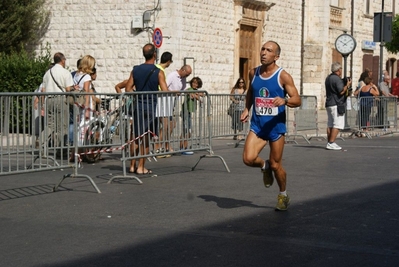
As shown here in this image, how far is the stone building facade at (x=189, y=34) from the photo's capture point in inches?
1095

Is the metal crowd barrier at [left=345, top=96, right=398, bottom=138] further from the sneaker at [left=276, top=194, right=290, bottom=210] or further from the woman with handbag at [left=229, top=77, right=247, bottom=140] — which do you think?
the sneaker at [left=276, top=194, right=290, bottom=210]

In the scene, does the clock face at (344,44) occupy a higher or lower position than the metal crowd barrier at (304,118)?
higher

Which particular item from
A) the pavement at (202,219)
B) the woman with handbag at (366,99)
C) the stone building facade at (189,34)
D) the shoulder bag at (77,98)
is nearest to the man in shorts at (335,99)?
the pavement at (202,219)

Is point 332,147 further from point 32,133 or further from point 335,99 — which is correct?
point 32,133

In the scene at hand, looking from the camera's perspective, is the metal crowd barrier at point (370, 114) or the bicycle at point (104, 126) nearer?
the bicycle at point (104, 126)

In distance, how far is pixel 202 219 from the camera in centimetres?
919

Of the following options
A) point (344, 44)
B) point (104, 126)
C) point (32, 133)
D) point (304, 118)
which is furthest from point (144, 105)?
point (344, 44)

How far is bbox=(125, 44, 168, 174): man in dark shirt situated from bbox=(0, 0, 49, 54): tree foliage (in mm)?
13977

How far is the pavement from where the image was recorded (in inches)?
289

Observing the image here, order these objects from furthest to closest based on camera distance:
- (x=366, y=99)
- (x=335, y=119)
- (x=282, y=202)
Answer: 1. (x=366, y=99)
2. (x=335, y=119)
3. (x=282, y=202)

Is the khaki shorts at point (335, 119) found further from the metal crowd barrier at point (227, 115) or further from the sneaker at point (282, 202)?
the sneaker at point (282, 202)

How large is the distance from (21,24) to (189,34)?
5101 mm

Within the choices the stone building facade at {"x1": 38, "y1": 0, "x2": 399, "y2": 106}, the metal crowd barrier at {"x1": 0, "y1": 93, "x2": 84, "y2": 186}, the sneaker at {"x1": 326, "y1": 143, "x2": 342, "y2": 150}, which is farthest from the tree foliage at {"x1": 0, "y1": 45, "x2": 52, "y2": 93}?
the metal crowd barrier at {"x1": 0, "y1": 93, "x2": 84, "y2": 186}

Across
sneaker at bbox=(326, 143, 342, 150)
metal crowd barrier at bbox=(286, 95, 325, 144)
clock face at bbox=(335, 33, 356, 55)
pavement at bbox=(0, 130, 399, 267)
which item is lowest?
pavement at bbox=(0, 130, 399, 267)
